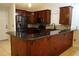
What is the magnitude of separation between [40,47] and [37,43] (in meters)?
0.13

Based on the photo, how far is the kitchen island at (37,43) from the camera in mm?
1584

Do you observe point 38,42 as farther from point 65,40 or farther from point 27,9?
point 65,40

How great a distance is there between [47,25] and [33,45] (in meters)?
0.42

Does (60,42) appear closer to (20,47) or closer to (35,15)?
(20,47)

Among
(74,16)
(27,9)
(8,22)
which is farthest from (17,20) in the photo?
(74,16)

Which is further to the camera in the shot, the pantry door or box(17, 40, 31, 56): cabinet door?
box(17, 40, 31, 56): cabinet door

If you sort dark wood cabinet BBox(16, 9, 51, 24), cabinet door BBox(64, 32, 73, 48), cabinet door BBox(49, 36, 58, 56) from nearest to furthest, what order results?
dark wood cabinet BBox(16, 9, 51, 24) → cabinet door BBox(49, 36, 58, 56) → cabinet door BBox(64, 32, 73, 48)

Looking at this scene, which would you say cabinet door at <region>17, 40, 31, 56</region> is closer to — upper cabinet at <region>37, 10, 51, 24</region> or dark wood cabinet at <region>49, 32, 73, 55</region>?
upper cabinet at <region>37, 10, 51, 24</region>

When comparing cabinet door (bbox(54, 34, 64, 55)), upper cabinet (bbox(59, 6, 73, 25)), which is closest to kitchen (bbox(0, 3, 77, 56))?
upper cabinet (bbox(59, 6, 73, 25))

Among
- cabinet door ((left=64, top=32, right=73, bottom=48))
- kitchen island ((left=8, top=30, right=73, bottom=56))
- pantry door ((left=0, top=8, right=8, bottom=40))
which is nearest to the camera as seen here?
pantry door ((left=0, top=8, right=8, bottom=40))

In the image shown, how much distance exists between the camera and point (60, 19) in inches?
55.0

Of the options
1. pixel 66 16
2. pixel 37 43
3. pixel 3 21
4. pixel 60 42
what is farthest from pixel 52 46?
pixel 3 21

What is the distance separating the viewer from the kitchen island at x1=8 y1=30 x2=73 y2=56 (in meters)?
1.58

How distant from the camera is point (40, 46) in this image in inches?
70.1
